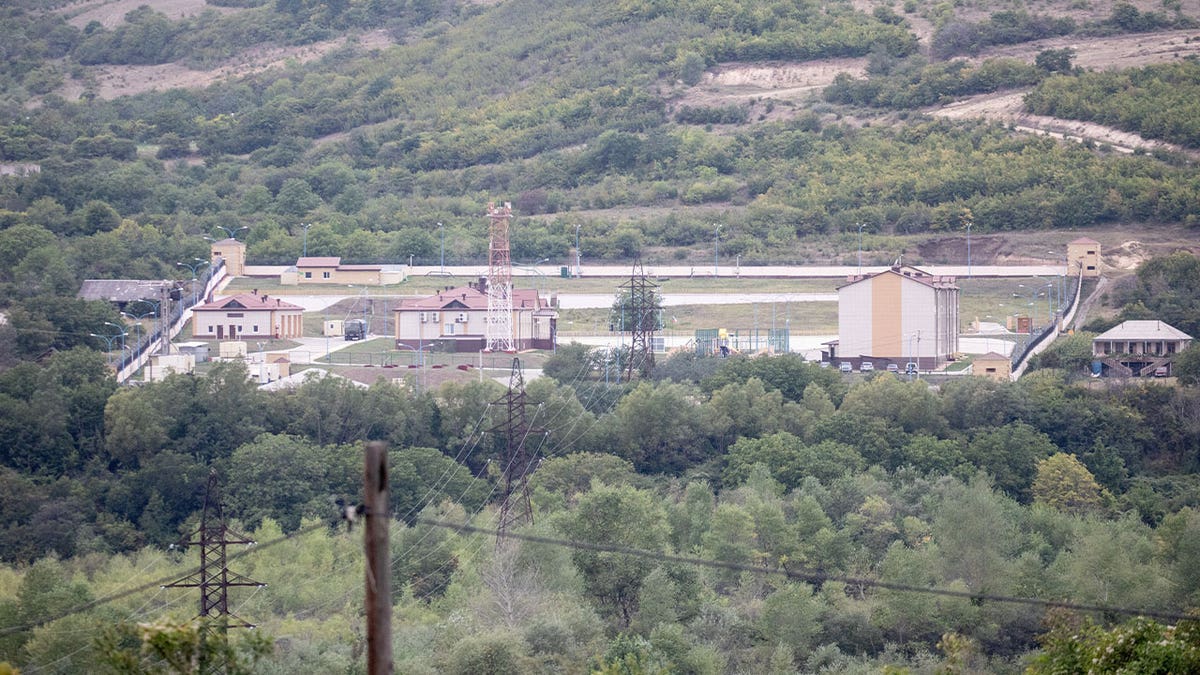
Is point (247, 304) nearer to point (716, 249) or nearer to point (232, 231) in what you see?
point (232, 231)

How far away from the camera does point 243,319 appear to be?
56.6m

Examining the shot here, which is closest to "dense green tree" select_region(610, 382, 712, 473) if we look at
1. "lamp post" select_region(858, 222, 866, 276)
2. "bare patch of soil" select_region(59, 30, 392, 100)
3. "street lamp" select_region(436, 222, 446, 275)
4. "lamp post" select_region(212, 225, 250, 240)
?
"lamp post" select_region(858, 222, 866, 276)

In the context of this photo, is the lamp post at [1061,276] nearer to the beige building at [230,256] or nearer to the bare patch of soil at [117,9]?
the beige building at [230,256]

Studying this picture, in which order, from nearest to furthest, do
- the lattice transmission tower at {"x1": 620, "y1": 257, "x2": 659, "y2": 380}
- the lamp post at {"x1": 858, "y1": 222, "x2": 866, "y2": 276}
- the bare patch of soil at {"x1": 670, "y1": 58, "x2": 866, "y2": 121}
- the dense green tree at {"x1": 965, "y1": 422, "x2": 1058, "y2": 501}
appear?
the dense green tree at {"x1": 965, "y1": 422, "x2": 1058, "y2": 501} < the lattice transmission tower at {"x1": 620, "y1": 257, "x2": 659, "y2": 380} < the lamp post at {"x1": 858, "y1": 222, "x2": 866, "y2": 276} < the bare patch of soil at {"x1": 670, "y1": 58, "x2": 866, "y2": 121}

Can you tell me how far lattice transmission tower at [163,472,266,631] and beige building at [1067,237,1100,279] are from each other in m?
38.1

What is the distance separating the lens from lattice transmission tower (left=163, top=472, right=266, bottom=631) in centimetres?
2523

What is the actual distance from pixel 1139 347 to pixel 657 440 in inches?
709

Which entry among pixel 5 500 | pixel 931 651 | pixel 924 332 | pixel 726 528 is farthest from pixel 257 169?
pixel 931 651

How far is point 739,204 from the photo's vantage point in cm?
8375

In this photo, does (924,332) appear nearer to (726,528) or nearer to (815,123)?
(726,528)

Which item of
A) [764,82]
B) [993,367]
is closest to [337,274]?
[993,367]

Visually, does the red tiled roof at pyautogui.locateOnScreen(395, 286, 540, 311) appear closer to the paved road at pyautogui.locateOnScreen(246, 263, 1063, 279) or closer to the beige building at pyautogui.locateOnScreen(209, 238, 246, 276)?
the paved road at pyautogui.locateOnScreen(246, 263, 1063, 279)

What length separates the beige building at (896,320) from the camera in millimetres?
51688

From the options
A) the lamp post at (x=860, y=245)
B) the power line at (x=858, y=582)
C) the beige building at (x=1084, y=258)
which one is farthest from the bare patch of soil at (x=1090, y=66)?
the power line at (x=858, y=582)
